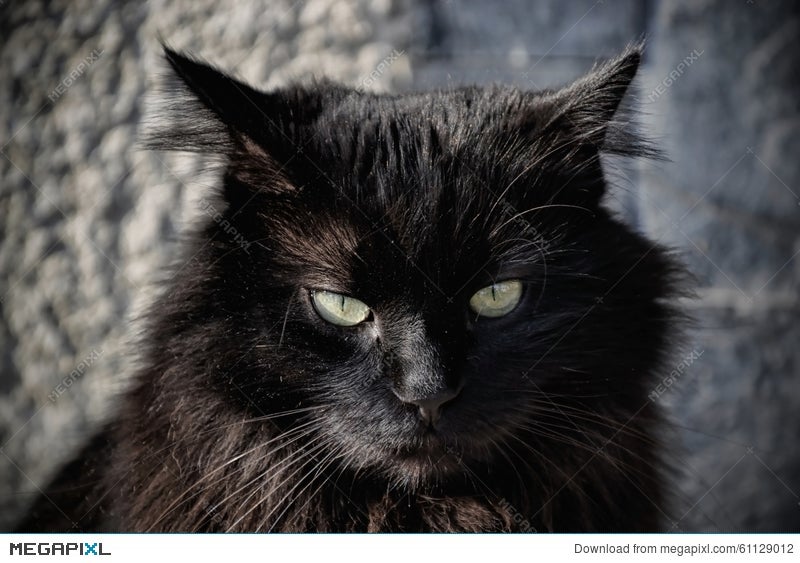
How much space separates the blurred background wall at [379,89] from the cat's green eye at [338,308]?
0.49 meters

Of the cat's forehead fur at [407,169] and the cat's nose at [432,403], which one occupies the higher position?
the cat's forehead fur at [407,169]

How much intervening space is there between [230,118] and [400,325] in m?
0.33

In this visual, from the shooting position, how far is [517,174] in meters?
1.07

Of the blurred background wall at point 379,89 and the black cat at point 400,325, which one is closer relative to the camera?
the black cat at point 400,325

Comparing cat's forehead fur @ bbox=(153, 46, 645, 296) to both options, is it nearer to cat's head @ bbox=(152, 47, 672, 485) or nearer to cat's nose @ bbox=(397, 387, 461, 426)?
cat's head @ bbox=(152, 47, 672, 485)

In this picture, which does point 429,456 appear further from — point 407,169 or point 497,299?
point 407,169

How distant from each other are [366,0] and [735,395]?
1116mm

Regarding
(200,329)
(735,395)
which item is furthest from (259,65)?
(735,395)

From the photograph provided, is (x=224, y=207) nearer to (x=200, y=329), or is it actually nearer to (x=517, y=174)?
(x=200, y=329)

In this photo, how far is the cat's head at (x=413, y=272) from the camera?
39.6 inches

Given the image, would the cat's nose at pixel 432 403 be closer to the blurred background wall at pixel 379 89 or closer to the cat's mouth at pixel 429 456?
the cat's mouth at pixel 429 456
